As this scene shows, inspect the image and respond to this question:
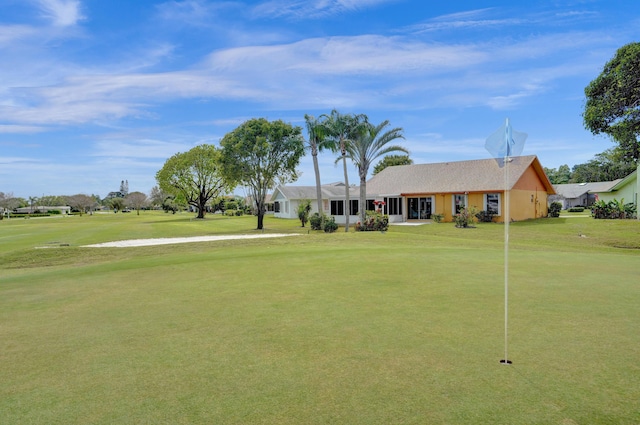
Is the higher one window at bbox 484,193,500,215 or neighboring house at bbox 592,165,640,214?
→ neighboring house at bbox 592,165,640,214

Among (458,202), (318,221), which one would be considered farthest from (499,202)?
(318,221)

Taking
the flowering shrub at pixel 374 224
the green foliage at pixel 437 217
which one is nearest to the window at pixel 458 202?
the green foliage at pixel 437 217

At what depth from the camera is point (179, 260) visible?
16.3 meters

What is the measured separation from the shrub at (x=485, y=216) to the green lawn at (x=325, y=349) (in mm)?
31075

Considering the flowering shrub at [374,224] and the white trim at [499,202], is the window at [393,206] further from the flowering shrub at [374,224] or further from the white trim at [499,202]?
the flowering shrub at [374,224]

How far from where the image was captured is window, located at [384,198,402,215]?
48.3 metres

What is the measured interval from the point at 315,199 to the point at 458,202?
21165 millimetres

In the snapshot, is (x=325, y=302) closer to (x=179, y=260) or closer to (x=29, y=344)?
(x=29, y=344)

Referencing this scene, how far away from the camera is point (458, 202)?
44.3 meters

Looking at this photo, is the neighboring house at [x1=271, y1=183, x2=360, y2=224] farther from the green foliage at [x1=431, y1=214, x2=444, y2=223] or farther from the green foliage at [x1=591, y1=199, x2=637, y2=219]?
the green foliage at [x1=591, y1=199, x2=637, y2=219]

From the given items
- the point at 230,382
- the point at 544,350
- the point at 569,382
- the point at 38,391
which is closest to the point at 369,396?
the point at 230,382

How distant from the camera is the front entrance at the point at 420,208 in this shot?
46.6 meters

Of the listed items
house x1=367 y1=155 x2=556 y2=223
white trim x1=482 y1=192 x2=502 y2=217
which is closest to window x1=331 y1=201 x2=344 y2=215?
house x1=367 y1=155 x2=556 y2=223

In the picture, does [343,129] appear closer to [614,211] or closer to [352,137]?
[352,137]
